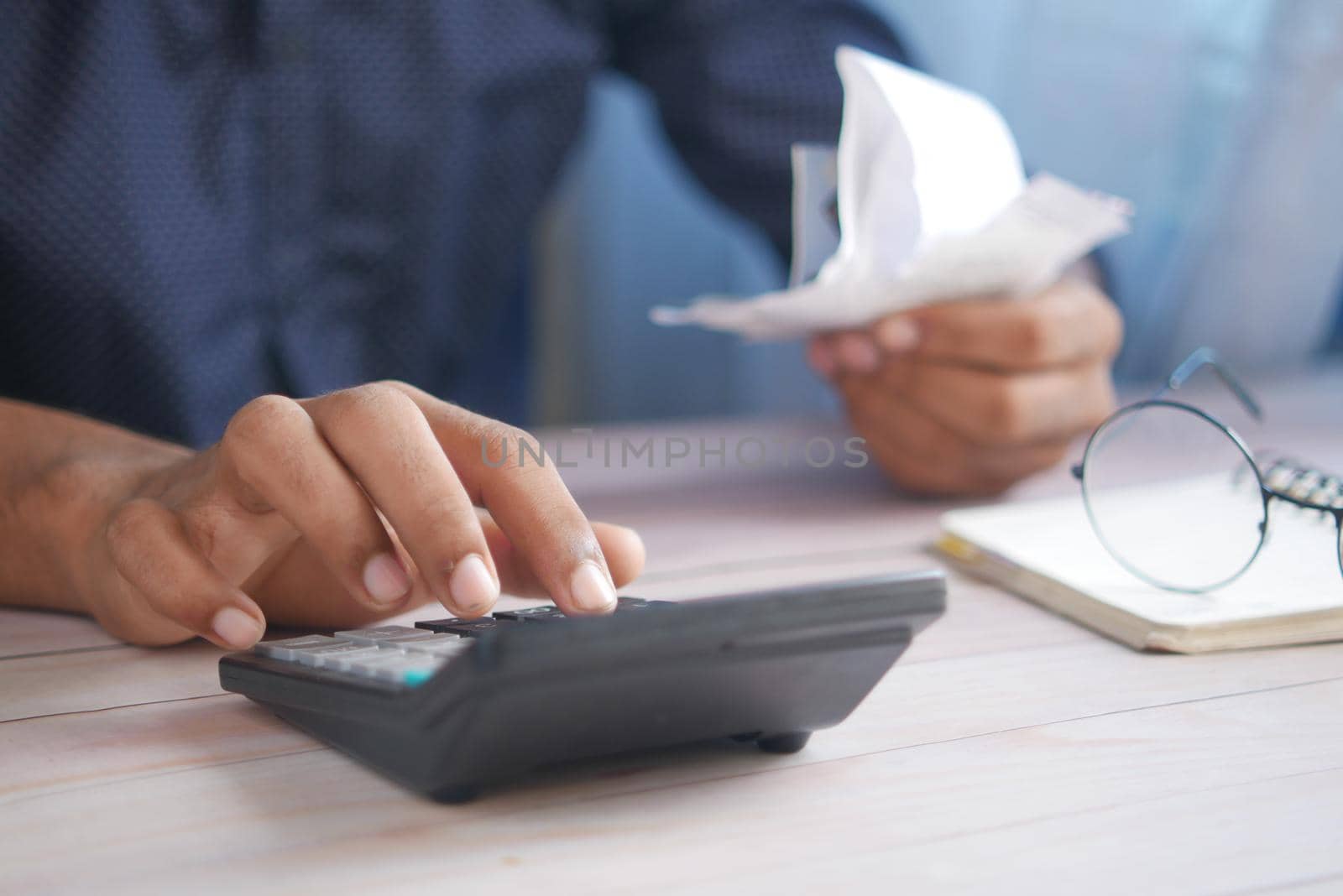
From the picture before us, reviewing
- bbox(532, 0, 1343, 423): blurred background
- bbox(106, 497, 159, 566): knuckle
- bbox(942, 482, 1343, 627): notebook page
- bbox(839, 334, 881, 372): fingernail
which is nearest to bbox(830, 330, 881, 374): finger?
bbox(839, 334, 881, 372): fingernail

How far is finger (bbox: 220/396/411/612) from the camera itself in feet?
1.25

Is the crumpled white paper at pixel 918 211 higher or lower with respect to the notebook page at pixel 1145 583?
higher

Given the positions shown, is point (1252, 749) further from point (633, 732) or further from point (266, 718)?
point (266, 718)

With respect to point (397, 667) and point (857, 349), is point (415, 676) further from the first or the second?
point (857, 349)

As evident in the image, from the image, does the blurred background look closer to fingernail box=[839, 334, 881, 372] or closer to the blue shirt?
the blue shirt

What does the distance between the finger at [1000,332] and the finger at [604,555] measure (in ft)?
1.20

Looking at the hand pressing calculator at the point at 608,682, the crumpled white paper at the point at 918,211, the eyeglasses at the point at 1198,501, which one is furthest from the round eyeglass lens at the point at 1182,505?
the hand pressing calculator at the point at 608,682

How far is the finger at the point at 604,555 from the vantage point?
45 cm

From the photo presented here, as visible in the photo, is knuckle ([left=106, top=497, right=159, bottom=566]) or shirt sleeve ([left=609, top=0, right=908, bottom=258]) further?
shirt sleeve ([left=609, top=0, right=908, bottom=258])

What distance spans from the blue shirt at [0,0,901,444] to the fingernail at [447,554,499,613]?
492mm

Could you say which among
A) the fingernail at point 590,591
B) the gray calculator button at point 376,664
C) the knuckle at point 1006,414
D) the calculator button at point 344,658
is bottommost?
the knuckle at point 1006,414

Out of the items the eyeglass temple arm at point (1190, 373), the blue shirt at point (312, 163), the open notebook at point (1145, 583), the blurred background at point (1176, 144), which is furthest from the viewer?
the blurred background at point (1176, 144)

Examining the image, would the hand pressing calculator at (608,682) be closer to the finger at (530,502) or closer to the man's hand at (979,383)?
the finger at (530,502)

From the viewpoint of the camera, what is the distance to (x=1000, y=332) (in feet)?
2.43
